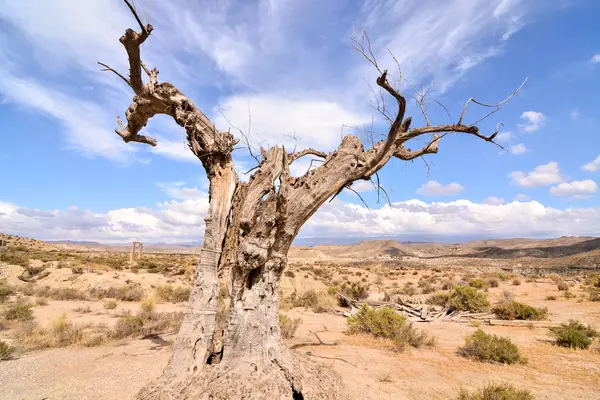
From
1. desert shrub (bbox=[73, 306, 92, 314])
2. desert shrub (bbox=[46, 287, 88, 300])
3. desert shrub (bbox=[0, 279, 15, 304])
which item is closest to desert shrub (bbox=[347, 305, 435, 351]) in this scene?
desert shrub (bbox=[73, 306, 92, 314])

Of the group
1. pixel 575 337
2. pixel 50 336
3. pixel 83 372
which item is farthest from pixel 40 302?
pixel 575 337

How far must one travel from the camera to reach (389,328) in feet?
30.0

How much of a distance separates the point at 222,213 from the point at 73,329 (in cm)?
697

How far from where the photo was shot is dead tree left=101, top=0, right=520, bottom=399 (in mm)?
4160

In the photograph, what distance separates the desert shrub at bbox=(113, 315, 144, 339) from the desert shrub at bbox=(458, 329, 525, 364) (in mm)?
8751

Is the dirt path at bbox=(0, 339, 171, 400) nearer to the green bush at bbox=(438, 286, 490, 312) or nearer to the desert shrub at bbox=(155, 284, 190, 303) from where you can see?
the desert shrub at bbox=(155, 284, 190, 303)

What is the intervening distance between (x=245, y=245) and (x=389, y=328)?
6.66m

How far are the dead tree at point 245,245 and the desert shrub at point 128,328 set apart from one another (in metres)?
5.41

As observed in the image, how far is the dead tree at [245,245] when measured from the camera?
416 centimetres

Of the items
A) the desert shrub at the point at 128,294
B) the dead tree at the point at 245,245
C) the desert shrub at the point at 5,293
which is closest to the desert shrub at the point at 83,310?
the desert shrub at the point at 128,294

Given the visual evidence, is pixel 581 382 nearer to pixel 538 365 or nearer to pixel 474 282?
pixel 538 365

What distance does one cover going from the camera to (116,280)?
19.1m

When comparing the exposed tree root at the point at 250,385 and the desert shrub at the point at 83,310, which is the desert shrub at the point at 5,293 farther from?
the exposed tree root at the point at 250,385

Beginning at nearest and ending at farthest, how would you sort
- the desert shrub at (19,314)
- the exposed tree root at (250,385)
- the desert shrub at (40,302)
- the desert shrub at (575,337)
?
1. the exposed tree root at (250,385)
2. the desert shrub at (575,337)
3. the desert shrub at (19,314)
4. the desert shrub at (40,302)
